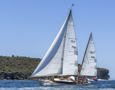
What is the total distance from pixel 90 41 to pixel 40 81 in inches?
862

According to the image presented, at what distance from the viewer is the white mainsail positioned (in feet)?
211

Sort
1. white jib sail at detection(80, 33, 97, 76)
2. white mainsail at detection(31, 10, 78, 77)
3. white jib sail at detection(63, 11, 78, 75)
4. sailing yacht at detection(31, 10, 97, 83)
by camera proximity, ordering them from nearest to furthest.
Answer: sailing yacht at detection(31, 10, 97, 83) → white mainsail at detection(31, 10, 78, 77) → white jib sail at detection(63, 11, 78, 75) → white jib sail at detection(80, 33, 97, 76)

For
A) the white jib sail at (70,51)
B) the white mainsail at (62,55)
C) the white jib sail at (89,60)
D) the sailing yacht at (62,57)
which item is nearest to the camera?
the sailing yacht at (62,57)

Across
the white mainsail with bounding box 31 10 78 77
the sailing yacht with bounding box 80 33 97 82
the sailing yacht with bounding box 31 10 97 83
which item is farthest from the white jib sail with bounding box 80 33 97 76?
the white mainsail with bounding box 31 10 78 77

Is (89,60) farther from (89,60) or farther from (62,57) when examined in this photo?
(62,57)

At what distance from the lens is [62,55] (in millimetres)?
67938

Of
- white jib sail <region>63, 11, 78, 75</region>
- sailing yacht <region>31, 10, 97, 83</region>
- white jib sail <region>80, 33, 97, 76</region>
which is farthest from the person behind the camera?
white jib sail <region>80, 33, 97, 76</region>

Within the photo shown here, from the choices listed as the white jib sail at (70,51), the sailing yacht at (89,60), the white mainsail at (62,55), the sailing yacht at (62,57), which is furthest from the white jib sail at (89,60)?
the white jib sail at (70,51)

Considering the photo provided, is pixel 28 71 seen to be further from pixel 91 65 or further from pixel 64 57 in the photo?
pixel 64 57

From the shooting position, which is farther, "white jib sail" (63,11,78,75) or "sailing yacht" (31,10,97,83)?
"white jib sail" (63,11,78,75)

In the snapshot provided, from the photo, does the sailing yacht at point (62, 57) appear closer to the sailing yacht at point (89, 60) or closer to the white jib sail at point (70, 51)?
the white jib sail at point (70, 51)

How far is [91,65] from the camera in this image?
276 feet

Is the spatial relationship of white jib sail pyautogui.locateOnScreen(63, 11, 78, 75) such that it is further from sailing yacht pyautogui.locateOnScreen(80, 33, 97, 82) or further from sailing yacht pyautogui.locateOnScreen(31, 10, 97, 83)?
sailing yacht pyautogui.locateOnScreen(80, 33, 97, 82)

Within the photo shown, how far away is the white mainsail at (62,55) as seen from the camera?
211 feet
